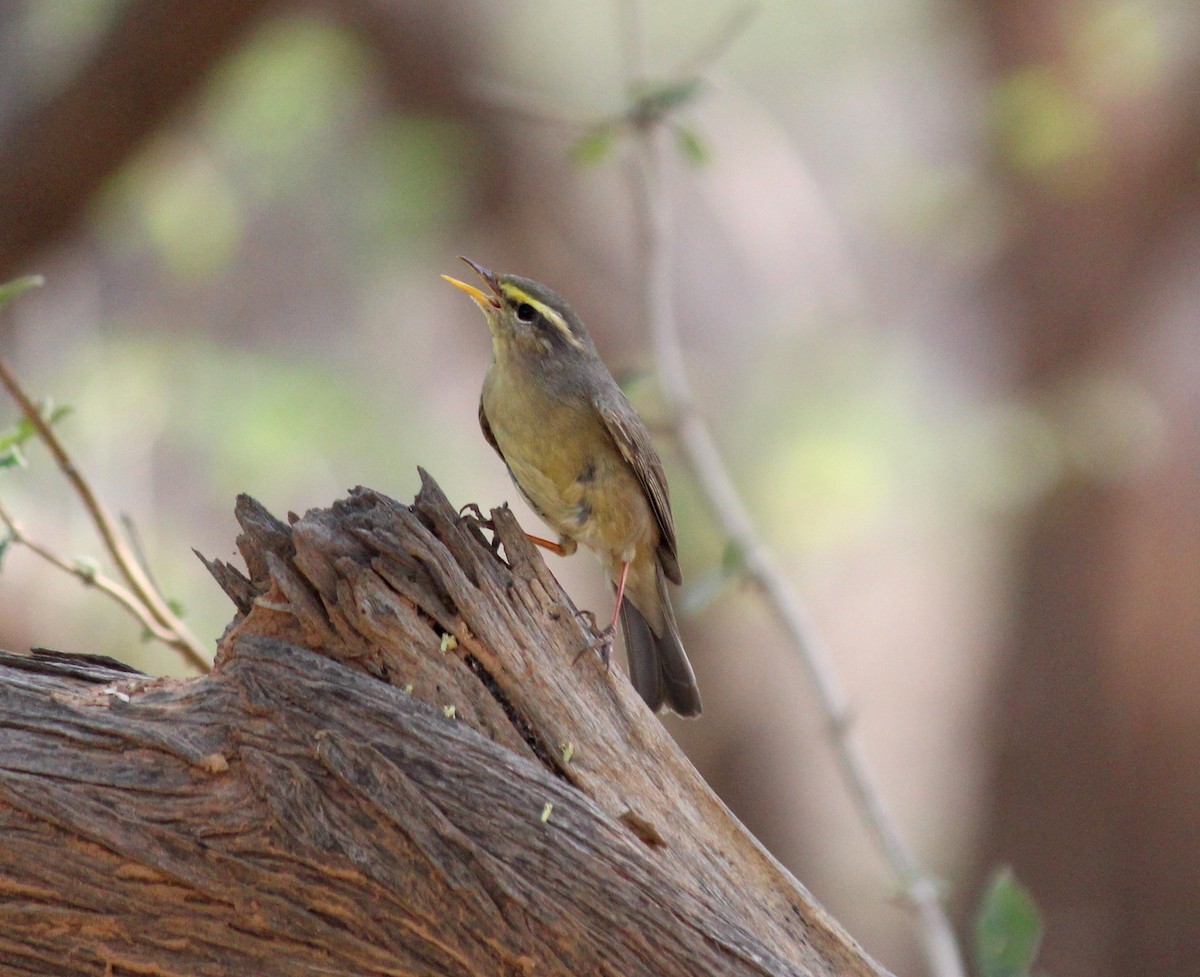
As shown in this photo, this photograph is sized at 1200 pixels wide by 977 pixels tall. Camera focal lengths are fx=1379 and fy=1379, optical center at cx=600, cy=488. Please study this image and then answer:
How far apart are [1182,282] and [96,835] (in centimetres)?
714

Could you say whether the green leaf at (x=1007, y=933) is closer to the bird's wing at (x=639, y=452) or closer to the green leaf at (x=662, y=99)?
the bird's wing at (x=639, y=452)

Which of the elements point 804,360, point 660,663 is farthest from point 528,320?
point 804,360

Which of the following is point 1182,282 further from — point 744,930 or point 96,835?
point 96,835

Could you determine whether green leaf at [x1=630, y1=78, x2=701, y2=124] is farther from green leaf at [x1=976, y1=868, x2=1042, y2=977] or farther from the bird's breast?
green leaf at [x1=976, y1=868, x2=1042, y2=977]

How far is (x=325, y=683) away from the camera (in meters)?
2.90

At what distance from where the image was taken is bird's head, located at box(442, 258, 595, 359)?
464cm

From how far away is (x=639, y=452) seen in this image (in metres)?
4.44

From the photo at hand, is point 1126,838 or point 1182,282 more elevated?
point 1182,282

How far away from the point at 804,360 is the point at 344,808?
19.2ft

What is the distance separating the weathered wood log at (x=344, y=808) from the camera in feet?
9.09

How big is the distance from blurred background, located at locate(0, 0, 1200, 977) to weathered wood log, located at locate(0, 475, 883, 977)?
3860 millimetres

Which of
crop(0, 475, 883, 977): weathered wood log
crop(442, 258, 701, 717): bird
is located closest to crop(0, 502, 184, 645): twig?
crop(0, 475, 883, 977): weathered wood log

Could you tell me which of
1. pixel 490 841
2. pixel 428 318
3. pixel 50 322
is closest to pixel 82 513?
pixel 50 322

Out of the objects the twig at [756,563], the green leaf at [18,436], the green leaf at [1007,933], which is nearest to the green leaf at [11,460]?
the green leaf at [18,436]
